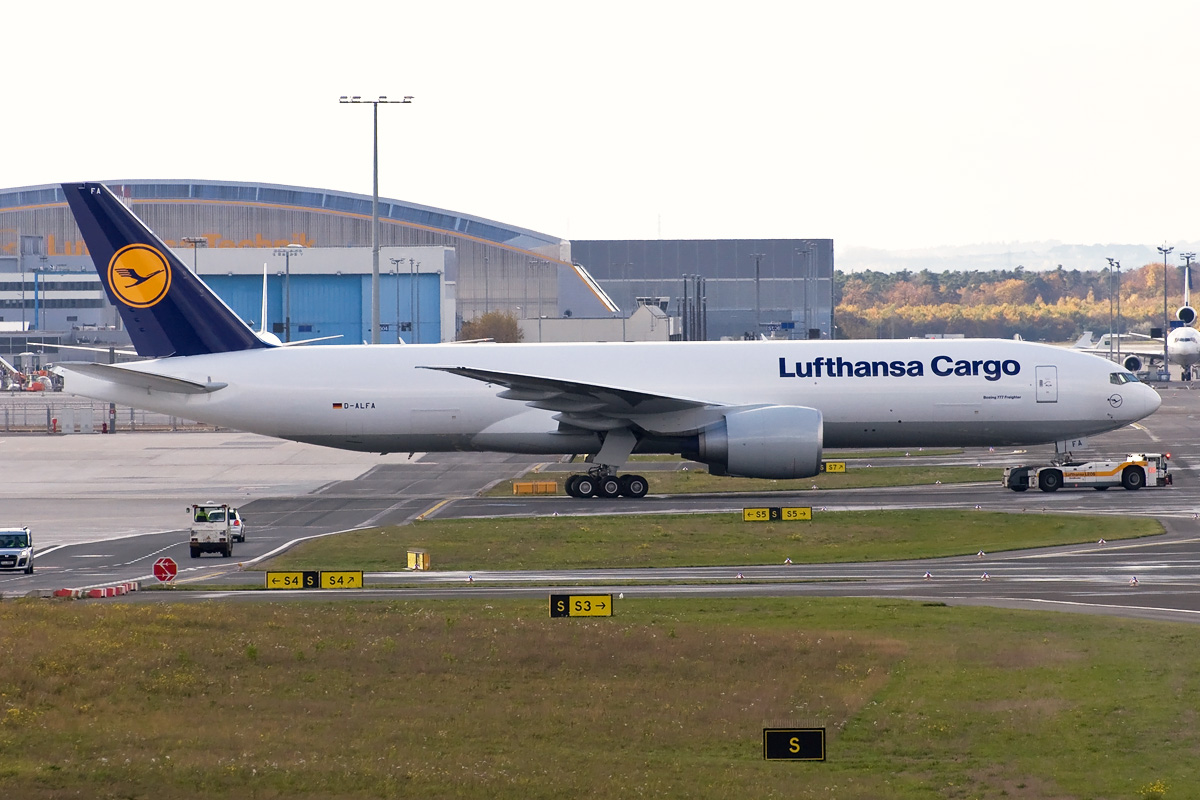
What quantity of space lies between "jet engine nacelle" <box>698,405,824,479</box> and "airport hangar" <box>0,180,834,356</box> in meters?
95.8

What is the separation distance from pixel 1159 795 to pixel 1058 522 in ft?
88.2

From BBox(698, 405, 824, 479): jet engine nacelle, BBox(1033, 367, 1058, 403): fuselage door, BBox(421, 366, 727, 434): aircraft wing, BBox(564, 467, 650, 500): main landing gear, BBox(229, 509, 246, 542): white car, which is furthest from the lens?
BBox(564, 467, 650, 500): main landing gear

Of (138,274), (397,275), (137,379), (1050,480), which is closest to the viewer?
(137,379)

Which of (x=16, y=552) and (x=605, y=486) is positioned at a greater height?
Result: (x=605, y=486)

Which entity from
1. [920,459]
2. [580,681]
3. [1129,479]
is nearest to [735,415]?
[1129,479]

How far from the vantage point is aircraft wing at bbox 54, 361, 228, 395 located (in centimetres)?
5362

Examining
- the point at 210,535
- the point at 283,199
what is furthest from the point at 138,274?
the point at 283,199

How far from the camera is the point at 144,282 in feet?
180

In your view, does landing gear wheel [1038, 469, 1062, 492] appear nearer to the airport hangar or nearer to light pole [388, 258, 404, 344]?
light pole [388, 258, 404, 344]

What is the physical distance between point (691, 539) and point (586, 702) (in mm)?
19503

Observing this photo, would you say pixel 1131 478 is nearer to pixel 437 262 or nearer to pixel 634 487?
pixel 634 487

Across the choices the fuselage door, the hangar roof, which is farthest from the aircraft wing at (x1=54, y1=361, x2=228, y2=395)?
the hangar roof

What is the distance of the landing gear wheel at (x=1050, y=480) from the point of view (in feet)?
181

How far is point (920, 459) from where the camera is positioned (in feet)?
232
